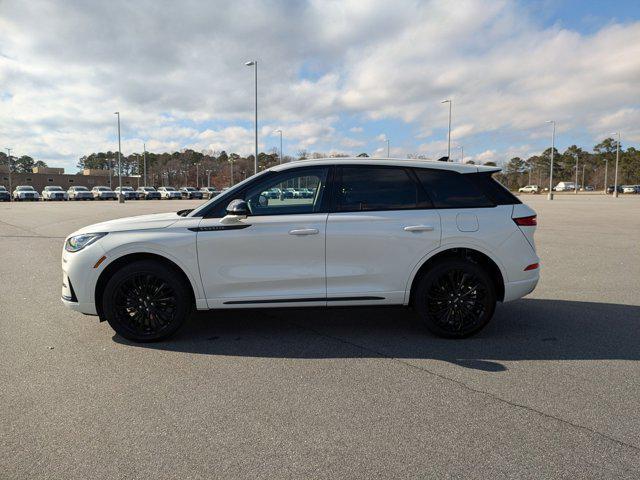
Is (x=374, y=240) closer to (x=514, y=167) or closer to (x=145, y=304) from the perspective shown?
(x=145, y=304)

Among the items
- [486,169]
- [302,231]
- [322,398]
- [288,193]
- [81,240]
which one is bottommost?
[322,398]

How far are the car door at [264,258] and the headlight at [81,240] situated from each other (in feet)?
3.41

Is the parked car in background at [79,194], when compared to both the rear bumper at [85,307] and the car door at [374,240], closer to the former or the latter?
the rear bumper at [85,307]

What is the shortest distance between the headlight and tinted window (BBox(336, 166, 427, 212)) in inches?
94.7

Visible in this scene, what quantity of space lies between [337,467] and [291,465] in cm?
26

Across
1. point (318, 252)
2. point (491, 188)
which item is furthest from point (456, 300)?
point (318, 252)

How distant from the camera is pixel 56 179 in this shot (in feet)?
341

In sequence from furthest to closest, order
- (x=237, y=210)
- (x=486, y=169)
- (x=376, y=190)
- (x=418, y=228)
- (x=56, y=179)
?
1. (x=56, y=179)
2. (x=486, y=169)
3. (x=376, y=190)
4. (x=418, y=228)
5. (x=237, y=210)

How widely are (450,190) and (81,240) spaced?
376cm

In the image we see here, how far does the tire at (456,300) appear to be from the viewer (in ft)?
15.1

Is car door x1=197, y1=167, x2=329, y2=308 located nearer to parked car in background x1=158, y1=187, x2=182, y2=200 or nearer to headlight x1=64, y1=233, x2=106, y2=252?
headlight x1=64, y1=233, x2=106, y2=252

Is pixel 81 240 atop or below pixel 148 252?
atop

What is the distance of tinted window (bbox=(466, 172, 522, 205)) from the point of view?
4.75 m

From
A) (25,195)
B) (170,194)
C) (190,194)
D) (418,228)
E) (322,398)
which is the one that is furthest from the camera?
(190,194)
